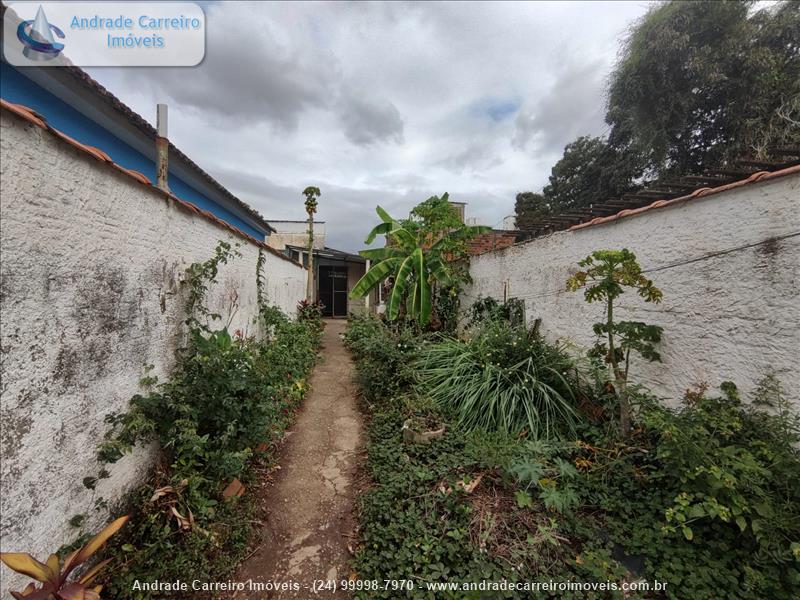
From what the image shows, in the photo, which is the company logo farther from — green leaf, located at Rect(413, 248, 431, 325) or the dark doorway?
the dark doorway

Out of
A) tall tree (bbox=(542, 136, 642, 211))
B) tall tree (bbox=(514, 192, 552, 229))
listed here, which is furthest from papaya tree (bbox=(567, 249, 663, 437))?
tall tree (bbox=(514, 192, 552, 229))

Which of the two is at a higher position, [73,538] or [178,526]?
[73,538]

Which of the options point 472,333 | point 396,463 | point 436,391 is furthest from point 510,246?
point 396,463

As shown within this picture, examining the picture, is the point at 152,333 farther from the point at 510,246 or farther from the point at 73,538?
the point at 510,246

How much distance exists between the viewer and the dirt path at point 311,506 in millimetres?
2176

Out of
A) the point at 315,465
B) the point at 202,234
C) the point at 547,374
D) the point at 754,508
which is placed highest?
the point at 202,234

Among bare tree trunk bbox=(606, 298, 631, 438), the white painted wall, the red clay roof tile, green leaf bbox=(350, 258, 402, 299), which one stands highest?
the white painted wall

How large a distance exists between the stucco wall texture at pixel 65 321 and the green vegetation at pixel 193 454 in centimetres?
15

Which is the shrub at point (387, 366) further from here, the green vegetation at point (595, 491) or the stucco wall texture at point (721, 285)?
the stucco wall texture at point (721, 285)

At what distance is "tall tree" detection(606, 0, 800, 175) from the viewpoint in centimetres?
819

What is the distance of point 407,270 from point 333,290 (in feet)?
30.6

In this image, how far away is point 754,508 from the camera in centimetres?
190

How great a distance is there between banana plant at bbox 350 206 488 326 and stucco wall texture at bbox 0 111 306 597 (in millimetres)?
4151

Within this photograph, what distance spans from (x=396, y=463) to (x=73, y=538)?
2.25 meters
